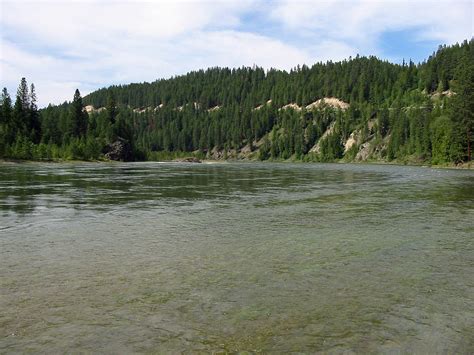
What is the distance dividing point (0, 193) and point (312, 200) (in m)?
28.2

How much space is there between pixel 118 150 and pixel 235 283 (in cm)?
17887

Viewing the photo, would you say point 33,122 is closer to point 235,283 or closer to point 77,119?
point 77,119

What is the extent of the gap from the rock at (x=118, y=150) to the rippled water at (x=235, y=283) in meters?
160

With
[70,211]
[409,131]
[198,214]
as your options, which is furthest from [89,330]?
[409,131]

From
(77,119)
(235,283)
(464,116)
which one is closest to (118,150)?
(77,119)

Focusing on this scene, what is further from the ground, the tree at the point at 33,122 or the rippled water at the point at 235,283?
the tree at the point at 33,122

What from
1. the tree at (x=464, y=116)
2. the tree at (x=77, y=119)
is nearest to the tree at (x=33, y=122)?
the tree at (x=77, y=119)

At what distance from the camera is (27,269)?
544 inches

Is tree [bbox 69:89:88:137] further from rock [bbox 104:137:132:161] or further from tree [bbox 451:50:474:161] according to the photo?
tree [bbox 451:50:474:161]

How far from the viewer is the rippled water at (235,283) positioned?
9.02 meters

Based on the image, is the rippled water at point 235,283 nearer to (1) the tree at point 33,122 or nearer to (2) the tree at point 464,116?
(2) the tree at point 464,116

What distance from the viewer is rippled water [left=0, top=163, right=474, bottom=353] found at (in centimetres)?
902

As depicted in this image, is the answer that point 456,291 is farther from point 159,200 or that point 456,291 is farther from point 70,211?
point 159,200

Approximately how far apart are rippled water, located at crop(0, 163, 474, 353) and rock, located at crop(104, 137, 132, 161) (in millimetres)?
160324
